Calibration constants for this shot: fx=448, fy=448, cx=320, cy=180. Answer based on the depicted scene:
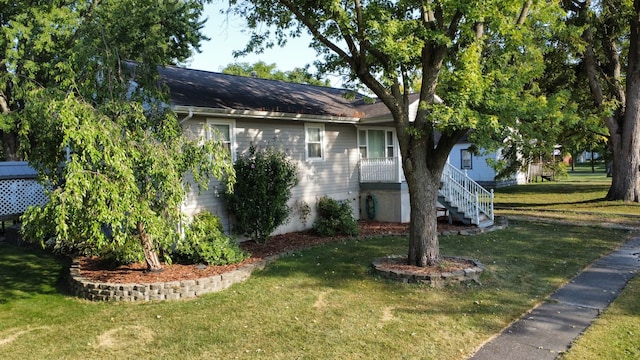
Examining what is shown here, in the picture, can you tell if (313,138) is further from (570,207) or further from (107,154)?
(570,207)

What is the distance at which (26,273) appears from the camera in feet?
30.4

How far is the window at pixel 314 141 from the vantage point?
13.6 metres

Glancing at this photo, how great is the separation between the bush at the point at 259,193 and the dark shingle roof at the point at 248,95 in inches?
64.6

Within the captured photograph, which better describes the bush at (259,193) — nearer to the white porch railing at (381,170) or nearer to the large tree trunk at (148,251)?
the large tree trunk at (148,251)

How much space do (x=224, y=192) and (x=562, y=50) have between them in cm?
1564

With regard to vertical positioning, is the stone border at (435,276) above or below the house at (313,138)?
below

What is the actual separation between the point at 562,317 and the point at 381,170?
371 inches

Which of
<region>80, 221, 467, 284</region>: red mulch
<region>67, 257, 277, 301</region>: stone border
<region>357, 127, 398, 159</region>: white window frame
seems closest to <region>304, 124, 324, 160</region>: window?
<region>357, 127, 398, 159</region>: white window frame

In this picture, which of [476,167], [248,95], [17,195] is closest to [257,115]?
[248,95]

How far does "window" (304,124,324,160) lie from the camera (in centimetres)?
1359

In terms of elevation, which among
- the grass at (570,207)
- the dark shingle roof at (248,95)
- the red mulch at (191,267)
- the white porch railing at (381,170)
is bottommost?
the red mulch at (191,267)

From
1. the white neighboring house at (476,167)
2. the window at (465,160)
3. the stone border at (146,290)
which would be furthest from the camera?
the window at (465,160)

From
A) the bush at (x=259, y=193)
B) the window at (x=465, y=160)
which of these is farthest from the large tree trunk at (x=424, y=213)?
the window at (x=465, y=160)

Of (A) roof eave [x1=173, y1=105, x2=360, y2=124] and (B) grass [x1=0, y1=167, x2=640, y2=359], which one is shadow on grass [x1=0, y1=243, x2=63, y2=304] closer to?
(B) grass [x1=0, y1=167, x2=640, y2=359]
